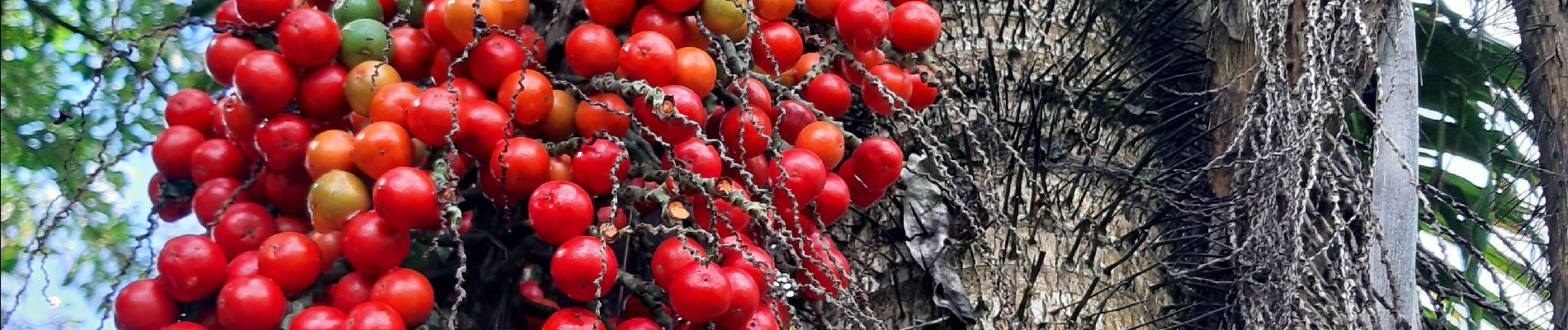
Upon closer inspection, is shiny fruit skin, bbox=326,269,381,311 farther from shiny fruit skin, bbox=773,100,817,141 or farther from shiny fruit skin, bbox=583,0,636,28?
shiny fruit skin, bbox=773,100,817,141

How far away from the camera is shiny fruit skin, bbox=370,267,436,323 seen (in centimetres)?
122

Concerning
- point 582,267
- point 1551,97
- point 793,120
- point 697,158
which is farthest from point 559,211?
point 1551,97

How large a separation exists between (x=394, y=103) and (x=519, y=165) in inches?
6.1

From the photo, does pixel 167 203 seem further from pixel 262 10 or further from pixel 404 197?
pixel 404 197

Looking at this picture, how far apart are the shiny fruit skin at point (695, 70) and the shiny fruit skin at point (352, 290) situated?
0.37m

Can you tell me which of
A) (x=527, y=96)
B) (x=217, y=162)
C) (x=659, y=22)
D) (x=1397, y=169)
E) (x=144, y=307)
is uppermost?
(x=1397, y=169)

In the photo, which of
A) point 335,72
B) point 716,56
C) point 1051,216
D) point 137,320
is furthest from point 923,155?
point 137,320

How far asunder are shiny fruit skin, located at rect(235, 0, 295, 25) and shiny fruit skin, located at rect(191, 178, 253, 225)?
A: 0.18m

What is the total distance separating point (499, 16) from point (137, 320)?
0.46 meters

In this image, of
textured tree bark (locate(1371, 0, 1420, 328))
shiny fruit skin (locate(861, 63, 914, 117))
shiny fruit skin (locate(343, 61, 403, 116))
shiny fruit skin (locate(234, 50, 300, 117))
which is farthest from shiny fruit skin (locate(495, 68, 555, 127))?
textured tree bark (locate(1371, 0, 1420, 328))

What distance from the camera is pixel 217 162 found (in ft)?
4.69

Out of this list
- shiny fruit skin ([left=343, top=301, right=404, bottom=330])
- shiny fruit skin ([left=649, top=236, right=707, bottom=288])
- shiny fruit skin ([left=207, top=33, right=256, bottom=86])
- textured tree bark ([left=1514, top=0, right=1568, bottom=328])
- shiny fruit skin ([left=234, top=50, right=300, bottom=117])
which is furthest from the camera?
textured tree bark ([left=1514, top=0, right=1568, bottom=328])

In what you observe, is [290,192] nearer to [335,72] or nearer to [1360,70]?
[335,72]

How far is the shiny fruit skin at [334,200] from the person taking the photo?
127 cm
